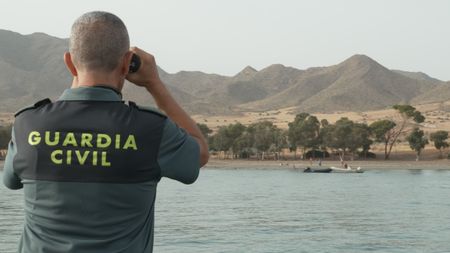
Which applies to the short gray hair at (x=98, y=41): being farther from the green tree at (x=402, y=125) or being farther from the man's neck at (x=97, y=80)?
the green tree at (x=402, y=125)

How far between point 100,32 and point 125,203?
2.46 feet

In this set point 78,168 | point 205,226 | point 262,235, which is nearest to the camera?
point 78,168

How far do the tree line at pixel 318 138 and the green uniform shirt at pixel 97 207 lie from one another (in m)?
131

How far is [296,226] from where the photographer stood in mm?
39031

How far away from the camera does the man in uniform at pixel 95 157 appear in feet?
10.00

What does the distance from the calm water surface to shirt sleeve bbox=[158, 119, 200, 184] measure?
1041 inches

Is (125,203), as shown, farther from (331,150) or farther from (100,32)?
(331,150)

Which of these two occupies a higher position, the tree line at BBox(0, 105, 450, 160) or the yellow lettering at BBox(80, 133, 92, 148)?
the tree line at BBox(0, 105, 450, 160)

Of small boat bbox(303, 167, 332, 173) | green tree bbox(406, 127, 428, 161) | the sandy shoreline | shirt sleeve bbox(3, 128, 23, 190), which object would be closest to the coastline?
the sandy shoreline

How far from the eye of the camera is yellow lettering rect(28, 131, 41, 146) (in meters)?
3.10

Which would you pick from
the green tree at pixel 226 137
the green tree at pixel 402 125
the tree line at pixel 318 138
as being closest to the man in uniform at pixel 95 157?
the tree line at pixel 318 138

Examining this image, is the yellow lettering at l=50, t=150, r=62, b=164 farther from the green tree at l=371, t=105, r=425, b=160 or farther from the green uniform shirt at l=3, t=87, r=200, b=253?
the green tree at l=371, t=105, r=425, b=160

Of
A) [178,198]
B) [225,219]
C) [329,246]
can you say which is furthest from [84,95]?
[178,198]

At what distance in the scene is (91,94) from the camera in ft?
10.4
